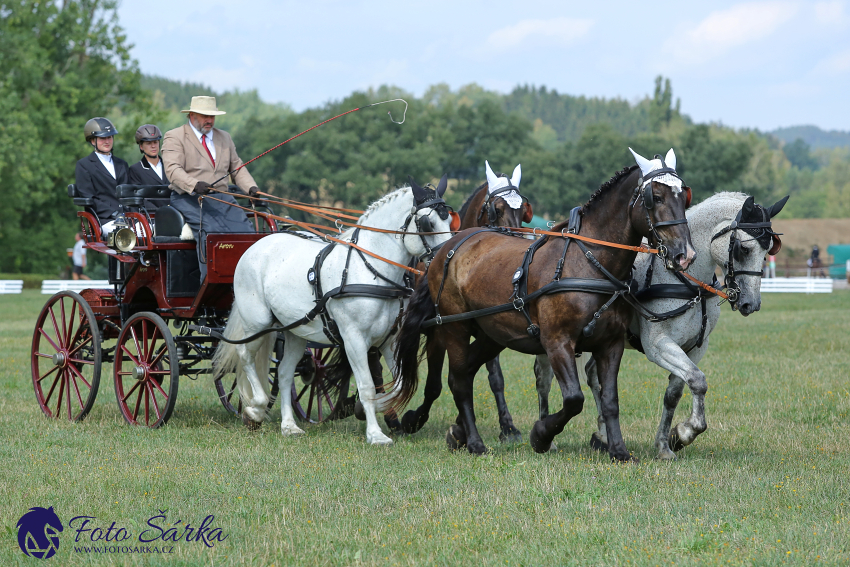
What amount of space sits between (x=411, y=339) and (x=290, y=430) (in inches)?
63.1

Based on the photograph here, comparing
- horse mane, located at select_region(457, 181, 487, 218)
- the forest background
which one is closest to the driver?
horse mane, located at select_region(457, 181, 487, 218)

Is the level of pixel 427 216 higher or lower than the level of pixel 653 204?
lower

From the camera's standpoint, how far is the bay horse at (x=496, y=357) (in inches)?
321

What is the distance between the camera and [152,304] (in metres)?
9.84

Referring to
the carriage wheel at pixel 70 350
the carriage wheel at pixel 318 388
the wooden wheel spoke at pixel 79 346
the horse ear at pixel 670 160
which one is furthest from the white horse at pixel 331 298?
Result: the horse ear at pixel 670 160

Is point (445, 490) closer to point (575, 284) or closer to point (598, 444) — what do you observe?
point (575, 284)

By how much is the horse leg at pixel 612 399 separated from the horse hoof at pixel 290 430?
315 centimetres

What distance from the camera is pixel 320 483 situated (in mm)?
6371

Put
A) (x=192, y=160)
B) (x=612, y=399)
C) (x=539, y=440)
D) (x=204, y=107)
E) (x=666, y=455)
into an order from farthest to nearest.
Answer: (x=204, y=107) < (x=192, y=160) < (x=666, y=455) < (x=539, y=440) < (x=612, y=399)

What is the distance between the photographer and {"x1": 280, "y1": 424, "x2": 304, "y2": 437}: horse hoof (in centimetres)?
861

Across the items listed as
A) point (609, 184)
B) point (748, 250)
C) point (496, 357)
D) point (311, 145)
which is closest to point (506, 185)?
point (496, 357)

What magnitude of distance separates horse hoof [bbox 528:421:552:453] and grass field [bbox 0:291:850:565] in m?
0.13

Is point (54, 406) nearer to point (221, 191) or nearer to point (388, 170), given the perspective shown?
point (221, 191)

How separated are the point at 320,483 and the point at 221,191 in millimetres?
3489
